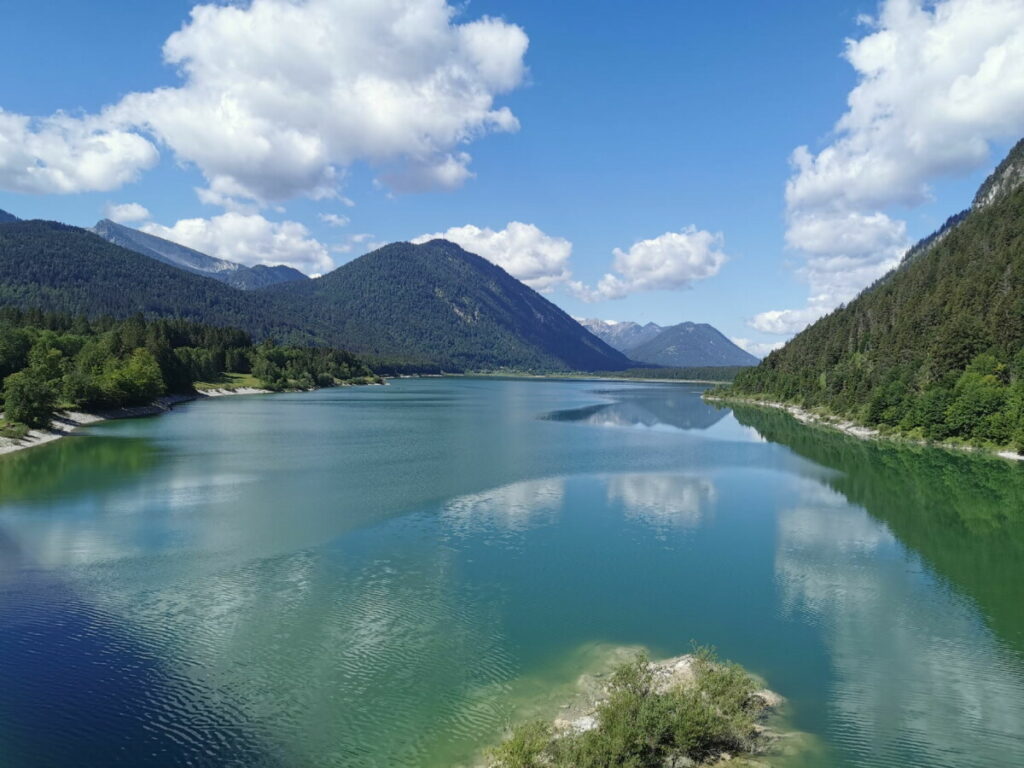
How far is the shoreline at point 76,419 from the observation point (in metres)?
64.2

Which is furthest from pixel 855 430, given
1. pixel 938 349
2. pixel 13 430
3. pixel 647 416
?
pixel 13 430

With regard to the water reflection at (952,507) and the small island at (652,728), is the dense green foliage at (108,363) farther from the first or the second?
the water reflection at (952,507)

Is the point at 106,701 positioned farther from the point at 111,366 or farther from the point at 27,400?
the point at 111,366

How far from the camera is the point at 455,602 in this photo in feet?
85.3

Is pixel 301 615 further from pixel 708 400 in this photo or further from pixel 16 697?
pixel 708 400

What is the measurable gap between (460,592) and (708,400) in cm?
16528

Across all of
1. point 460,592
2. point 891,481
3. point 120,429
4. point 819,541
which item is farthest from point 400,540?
point 120,429

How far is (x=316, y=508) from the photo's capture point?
4175 cm

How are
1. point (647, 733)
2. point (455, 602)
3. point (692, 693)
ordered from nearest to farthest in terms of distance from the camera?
point (647, 733) → point (692, 693) → point (455, 602)

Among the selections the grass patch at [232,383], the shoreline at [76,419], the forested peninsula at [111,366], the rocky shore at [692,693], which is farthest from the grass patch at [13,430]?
the grass patch at [232,383]

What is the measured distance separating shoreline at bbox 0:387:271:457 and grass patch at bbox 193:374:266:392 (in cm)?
1040

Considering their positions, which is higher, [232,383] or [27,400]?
[232,383]

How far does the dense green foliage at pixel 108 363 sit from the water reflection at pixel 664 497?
6589cm

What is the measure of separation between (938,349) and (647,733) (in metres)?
97.6
